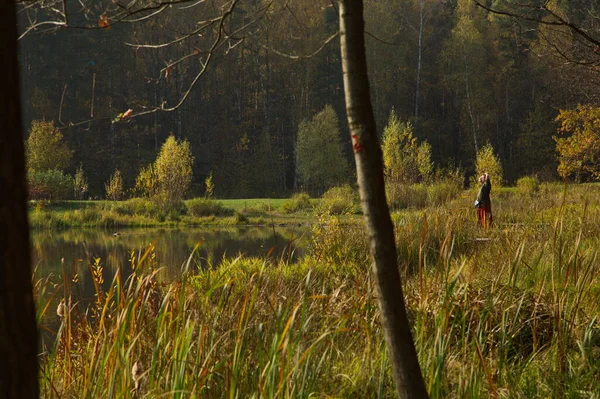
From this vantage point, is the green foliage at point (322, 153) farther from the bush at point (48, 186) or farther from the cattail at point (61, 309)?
the cattail at point (61, 309)

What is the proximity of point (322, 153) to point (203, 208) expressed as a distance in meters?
11.4

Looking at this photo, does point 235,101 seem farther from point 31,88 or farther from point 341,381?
point 341,381

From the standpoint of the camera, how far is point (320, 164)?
3678cm

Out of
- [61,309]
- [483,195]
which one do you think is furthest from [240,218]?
[61,309]

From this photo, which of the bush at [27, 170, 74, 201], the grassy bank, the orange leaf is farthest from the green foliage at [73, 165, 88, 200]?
the orange leaf

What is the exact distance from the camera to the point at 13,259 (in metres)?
1.07

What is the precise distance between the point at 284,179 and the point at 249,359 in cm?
3818

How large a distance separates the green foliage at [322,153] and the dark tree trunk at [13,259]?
35543 millimetres

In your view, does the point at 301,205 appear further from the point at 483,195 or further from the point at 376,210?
the point at 376,210

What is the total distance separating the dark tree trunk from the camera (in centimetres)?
105

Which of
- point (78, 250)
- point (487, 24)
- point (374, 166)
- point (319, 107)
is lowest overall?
point (78, 250)

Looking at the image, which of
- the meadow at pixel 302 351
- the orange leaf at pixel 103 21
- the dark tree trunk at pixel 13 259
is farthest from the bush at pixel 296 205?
the dark tree trunk at pixel 13 259

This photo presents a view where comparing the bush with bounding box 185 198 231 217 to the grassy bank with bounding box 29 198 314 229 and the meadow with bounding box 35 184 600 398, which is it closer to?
the grassy bank with bounding box 29 198 314 229

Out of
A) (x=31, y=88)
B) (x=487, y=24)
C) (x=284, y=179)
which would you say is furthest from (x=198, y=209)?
(x=487, y=24)
